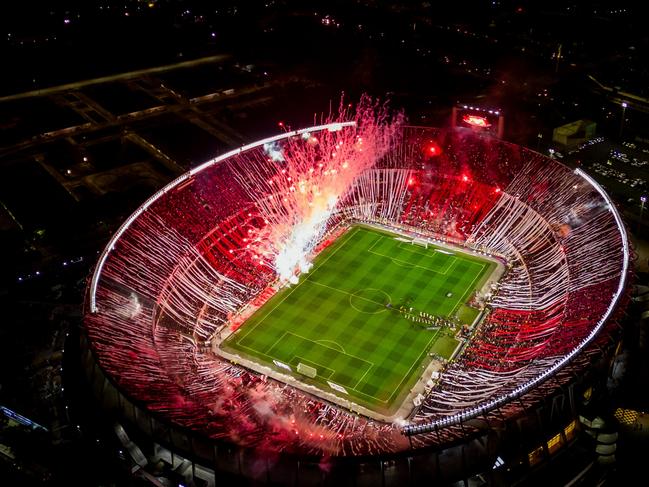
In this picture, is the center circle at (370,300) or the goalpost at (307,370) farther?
the center circle at (370,300)

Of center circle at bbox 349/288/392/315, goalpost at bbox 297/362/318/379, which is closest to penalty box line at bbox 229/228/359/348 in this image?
center circle at bbox 349/288/392/315

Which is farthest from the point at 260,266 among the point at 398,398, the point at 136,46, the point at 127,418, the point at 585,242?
the point at 136,46

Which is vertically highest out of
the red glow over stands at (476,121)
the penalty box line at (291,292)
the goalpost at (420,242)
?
the red glow over stands at (476,121)

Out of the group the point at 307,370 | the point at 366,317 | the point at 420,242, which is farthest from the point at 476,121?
the point at 307,370

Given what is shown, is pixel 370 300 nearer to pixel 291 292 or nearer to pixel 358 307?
pixel 358 307

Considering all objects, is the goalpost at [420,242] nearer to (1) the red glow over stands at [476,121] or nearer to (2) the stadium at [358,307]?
(2) the stadium at [358,307]

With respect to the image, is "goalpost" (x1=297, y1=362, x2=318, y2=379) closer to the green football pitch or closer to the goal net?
the green football pitch

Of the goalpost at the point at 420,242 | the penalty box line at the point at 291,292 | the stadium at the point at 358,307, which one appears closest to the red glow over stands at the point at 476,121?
the stadium at the point at 358,307
